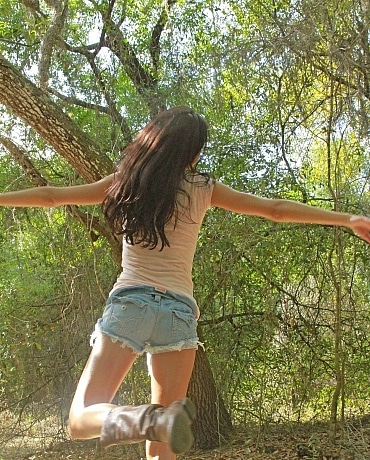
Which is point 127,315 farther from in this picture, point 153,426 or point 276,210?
point 276,210

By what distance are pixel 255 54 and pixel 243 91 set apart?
1.12 ft

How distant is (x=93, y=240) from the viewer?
15.5 ft

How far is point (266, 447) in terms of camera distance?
481 centimetres

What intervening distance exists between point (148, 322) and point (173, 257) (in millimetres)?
219

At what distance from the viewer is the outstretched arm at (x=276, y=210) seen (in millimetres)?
2240

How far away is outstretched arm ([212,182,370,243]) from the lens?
7.35ft

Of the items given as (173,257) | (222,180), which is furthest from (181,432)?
(222,180)

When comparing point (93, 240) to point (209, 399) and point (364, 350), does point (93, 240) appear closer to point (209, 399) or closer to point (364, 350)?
point (209, 399)

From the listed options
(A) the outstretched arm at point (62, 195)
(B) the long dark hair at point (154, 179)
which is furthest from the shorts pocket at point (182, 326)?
(A) the outstretched arm at point (62, 195)

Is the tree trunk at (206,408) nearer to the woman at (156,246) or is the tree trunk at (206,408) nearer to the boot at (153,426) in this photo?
the woman at (156,246)

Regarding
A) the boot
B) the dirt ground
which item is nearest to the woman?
the boot

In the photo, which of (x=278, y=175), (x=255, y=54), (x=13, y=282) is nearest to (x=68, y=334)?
(x=13, y=282)

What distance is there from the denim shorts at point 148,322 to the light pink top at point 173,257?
32 mm

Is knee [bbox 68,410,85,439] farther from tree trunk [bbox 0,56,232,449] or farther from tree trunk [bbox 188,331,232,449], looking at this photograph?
tree trunk [bbox 188,331,232,449]
